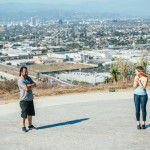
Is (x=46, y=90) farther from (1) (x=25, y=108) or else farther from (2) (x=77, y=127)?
(1) (x=25, y=108)

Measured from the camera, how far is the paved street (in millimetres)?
4477

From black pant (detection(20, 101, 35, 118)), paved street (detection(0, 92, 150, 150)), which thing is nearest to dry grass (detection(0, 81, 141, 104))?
paved street (detection(0, 92, 150, 150))

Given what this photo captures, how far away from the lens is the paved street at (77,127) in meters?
4.48

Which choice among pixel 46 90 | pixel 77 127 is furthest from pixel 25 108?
pixel 46 90

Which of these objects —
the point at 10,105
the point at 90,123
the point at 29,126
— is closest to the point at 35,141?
the point at 29,126

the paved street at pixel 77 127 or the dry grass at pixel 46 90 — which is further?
the dry grass at pixel 46 90

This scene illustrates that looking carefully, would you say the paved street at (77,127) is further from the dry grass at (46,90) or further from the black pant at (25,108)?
the dry grass at (46,90)

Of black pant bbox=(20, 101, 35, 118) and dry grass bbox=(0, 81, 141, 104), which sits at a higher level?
black pant bbox=(20, 101, 35, 118)

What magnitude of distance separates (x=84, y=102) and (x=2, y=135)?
8.90 ft

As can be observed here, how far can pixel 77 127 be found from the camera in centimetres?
524

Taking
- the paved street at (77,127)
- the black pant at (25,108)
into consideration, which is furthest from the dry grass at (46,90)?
the black pant at (25,108)

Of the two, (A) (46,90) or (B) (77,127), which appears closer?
(B) (77,127)

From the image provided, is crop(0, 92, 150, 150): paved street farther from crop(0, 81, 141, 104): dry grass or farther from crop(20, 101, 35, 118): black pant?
crop(0, 81, 141, 104): dry grass

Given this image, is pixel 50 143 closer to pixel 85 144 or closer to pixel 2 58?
pixel 85 144
